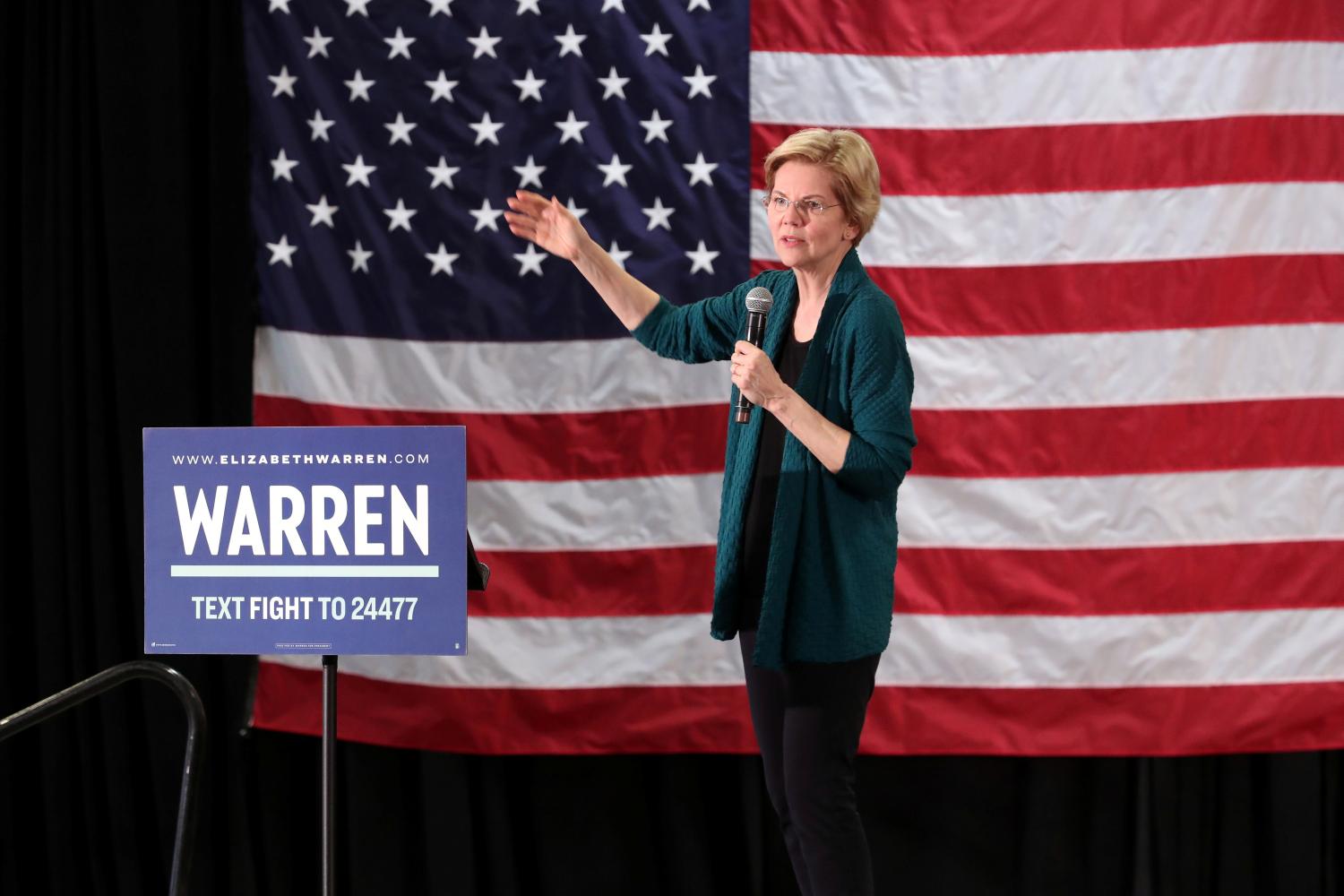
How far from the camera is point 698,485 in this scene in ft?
9.29

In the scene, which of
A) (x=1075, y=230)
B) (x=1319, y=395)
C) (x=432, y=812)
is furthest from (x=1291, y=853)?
(x=432, y=812)

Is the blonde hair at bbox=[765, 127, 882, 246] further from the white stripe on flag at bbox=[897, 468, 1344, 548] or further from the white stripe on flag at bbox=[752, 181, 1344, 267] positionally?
the white stripe on flag at bbox=[897, 468, 1344, 548]

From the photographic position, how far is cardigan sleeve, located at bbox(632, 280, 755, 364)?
214 cm

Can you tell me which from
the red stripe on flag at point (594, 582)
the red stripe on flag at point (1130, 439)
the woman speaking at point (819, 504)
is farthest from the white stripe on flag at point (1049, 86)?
the red stripe on flag at point (594, 582)

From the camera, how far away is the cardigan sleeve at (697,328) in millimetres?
2141

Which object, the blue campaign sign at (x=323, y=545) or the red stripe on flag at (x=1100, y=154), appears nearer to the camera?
the blue campaign sign at (x=323, y=545)

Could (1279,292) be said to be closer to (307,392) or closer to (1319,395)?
(1319,395)

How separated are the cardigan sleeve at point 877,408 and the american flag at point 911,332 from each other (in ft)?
3.13

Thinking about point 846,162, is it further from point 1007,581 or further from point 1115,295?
point 1007,581

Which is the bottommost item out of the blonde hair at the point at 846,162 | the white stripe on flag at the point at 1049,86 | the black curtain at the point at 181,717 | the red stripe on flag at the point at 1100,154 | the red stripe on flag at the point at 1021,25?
the black curtain at the point at 181,717

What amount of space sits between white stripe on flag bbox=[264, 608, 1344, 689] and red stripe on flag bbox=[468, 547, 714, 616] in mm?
26

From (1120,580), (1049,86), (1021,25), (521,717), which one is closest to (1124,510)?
(1120,580)

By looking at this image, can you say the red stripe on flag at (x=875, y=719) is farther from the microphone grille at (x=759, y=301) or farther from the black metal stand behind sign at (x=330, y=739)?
the microphone grille at (x=759, y=301)

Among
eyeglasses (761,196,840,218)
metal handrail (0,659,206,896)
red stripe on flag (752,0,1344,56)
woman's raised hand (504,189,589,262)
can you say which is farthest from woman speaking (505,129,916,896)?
red stripe on flag (752,0,1344,56)
